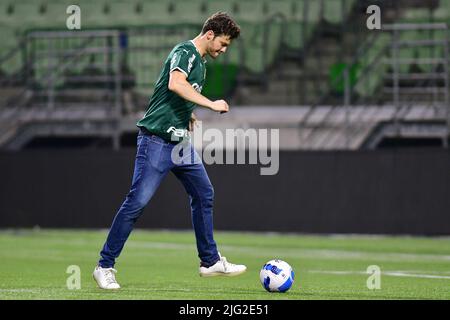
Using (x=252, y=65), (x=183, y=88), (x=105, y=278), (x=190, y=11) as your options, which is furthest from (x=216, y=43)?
(x=190, y=11)

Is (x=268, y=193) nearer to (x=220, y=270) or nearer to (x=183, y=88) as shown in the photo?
(x=220, y=270)

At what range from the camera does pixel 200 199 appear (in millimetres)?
10047

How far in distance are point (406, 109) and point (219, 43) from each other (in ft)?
33.4

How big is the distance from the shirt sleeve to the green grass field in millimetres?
1757

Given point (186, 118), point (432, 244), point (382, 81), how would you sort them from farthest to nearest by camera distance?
point (382, 81) → point (432, 244) → point (186, 118)

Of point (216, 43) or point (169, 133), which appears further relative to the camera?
point (216, 43)

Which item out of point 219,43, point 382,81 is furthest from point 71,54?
point 219,43

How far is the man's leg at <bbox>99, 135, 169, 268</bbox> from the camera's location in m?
9.62

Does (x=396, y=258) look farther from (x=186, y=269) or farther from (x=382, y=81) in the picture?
(x=382, y=81)

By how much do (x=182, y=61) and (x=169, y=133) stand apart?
0.59 m

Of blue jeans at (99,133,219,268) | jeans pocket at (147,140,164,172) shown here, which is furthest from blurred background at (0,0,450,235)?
jeans pocket at (147,140,164,172)

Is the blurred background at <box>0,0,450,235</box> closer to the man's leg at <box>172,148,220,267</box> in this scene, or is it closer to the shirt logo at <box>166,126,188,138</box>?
the man's leg at <box>172,148,220,267</box>

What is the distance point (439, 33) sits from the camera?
2081 cm

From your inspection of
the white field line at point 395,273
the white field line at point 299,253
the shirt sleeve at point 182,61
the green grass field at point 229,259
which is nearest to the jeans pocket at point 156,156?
the shirt sleeve at point 182,61
